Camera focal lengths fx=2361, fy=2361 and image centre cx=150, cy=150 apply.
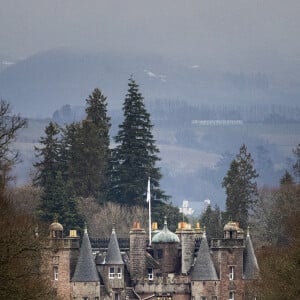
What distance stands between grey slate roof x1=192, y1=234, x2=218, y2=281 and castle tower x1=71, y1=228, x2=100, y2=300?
214 inches

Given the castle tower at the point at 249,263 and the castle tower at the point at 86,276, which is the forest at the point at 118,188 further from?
the castle tower at the point at 86,276

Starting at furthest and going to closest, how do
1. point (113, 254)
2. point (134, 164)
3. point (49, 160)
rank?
point (134, 164), point (49, 160), point (113, 254)

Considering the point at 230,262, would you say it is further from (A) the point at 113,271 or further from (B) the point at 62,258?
(B) the point at 62,258

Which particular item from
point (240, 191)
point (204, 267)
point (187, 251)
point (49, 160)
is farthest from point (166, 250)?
point (240, 191)

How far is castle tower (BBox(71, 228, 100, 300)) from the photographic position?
121938 mm

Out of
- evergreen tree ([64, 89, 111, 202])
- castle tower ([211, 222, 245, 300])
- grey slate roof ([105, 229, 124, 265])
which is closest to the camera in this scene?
grey slate roof ([105, 229, 124, 265])

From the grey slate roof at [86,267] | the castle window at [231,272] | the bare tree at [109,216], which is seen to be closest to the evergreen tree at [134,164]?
the bare tree at [109,216]

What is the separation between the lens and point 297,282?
87750mm

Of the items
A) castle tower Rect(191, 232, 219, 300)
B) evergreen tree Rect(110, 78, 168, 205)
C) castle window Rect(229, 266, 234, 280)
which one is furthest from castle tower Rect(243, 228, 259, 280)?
evergreen tree Rect(110, 78, 168, 205)

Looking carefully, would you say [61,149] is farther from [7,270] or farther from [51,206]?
[7,270]

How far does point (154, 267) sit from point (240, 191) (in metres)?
32.8

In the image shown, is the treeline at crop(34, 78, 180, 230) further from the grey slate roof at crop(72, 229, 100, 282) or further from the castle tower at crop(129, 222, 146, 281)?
the grey slate roof at crop(72, 229, 100, 282)

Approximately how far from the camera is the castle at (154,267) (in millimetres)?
122500

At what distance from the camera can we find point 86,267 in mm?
122562
